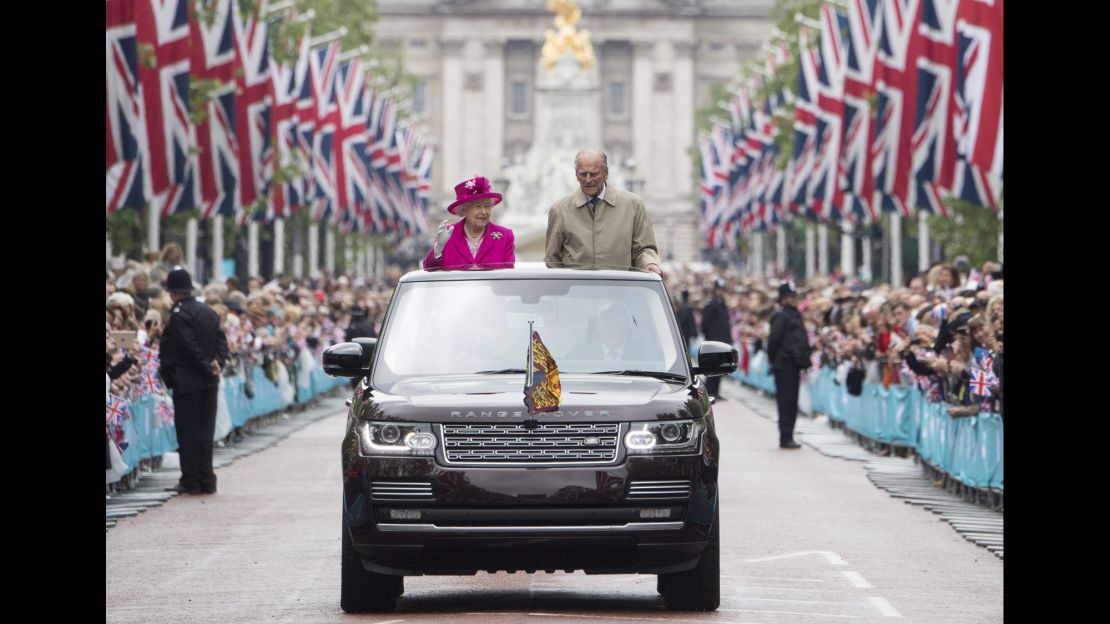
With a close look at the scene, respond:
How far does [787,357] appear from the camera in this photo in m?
26.8

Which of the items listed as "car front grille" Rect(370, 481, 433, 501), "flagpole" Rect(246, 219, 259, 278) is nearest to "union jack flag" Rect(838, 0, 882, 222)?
"flagpole" Rect(246, 219, 259, 278)

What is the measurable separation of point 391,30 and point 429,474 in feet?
523

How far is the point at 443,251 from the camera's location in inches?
526

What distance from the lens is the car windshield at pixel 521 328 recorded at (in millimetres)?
12039

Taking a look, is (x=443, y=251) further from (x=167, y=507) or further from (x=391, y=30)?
(x=391, y=30)

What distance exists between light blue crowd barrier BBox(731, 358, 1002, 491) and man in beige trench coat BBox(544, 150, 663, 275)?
5562 mm

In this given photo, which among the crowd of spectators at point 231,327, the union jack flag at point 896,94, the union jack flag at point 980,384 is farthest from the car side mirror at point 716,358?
the union jack flag at point 896,94

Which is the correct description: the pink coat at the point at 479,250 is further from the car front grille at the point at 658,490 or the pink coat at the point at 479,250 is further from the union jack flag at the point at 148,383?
the union jack flag at the point at 148,383

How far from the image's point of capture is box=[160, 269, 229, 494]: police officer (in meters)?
20.1

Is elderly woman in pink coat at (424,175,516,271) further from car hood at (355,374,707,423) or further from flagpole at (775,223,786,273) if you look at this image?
flagpole at (775,223,786,273)

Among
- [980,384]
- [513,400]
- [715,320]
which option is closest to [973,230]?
[715,320]

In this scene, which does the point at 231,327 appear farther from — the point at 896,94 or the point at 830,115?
the point at 830,115

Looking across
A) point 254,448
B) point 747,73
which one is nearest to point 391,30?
point 747,73

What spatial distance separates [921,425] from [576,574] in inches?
387
